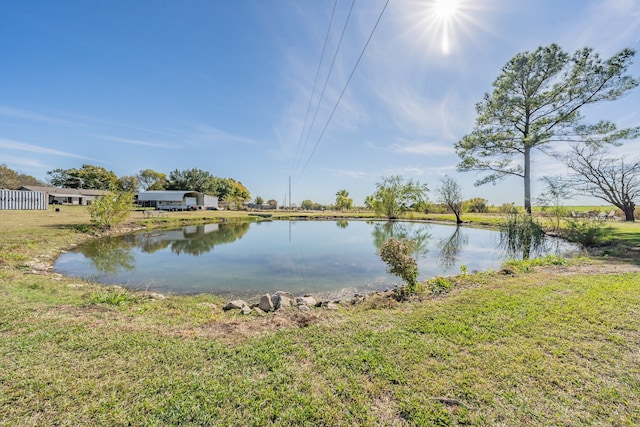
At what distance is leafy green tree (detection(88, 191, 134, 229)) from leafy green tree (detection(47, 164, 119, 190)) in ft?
174

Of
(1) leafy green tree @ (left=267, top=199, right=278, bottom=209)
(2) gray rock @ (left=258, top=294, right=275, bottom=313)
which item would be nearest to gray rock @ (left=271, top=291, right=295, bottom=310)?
(2) gray rock @ (left=258, top=294, right=275, bottom=313)

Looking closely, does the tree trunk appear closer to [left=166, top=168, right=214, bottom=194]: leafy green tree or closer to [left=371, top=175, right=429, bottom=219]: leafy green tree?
[left=371, top=175, right=429, bottom=219]: leafy green tree

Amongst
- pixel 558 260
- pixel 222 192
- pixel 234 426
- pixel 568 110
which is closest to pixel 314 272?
pixel 234 426

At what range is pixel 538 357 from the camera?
294 cm

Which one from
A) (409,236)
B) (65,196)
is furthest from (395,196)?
(65,196)

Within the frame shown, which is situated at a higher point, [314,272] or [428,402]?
[428,402]

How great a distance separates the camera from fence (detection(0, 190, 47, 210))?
87.7 feet

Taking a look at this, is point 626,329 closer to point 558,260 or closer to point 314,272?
point 558,260

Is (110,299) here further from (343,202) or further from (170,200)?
(343,202)

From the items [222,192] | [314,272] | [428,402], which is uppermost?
[222,192]

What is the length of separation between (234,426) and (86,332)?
300cm

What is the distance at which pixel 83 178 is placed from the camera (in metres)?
59.2

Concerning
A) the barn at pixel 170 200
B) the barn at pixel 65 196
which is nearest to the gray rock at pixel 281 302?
Result: the barn at pixel 170 200

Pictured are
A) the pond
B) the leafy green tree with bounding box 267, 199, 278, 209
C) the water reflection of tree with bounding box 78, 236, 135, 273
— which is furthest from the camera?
the leafy green tree with bounding box 267, 199, 278, 209
